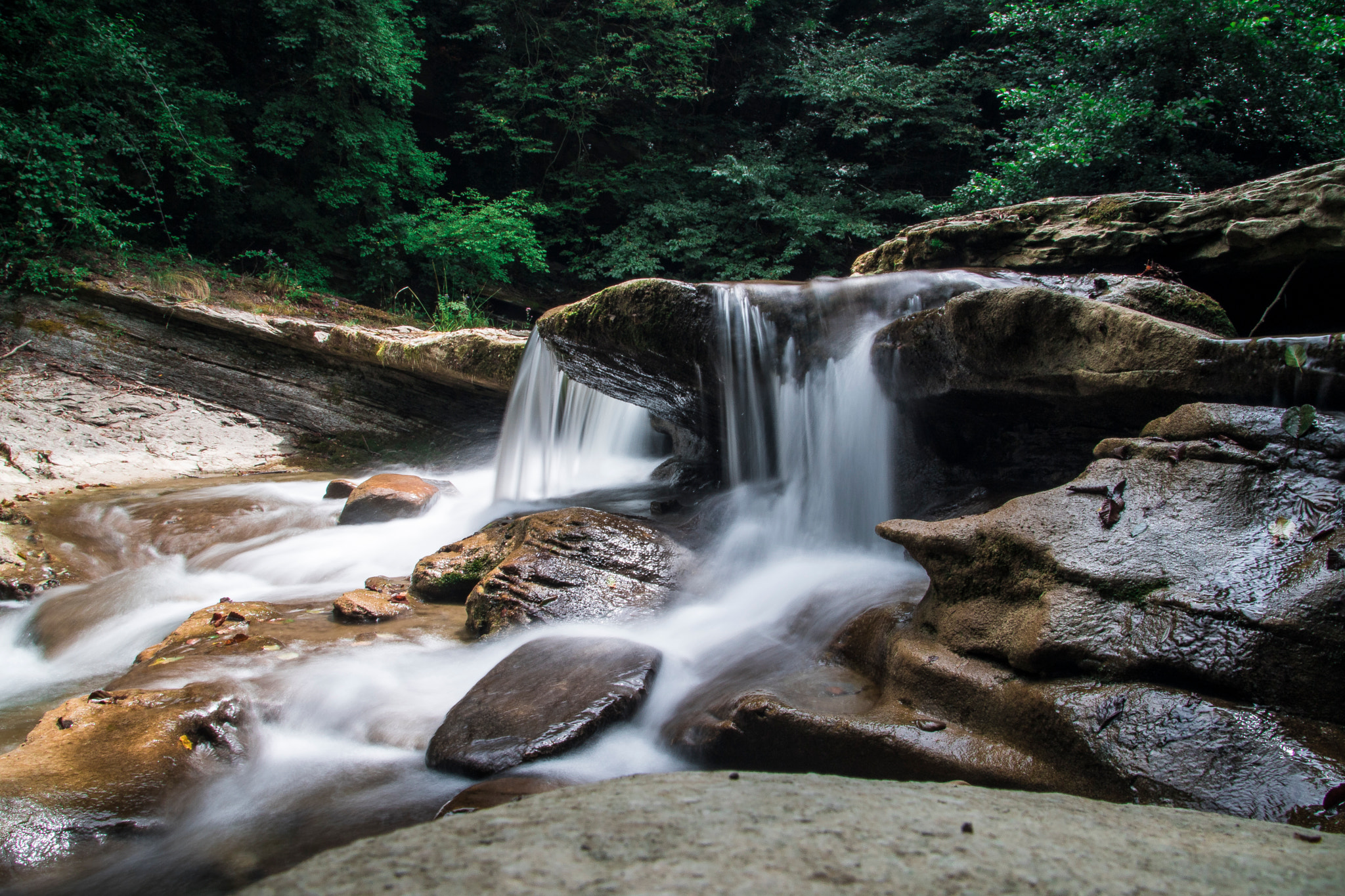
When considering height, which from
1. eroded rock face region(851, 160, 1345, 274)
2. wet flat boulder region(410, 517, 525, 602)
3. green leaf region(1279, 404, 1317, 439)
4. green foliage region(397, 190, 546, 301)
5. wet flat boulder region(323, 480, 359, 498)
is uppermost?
green foliage region(397, 190, 546, 301)

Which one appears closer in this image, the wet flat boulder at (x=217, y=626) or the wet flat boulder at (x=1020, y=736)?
the wet flat boulder at (x=1020, y=736)

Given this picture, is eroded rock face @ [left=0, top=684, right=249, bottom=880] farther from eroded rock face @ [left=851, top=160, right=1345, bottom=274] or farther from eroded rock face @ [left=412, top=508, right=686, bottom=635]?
eroded rock face @ [left=851, top=160, right=1345, bottom=274]

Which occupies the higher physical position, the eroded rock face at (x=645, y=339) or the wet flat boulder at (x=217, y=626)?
the eroded rock face at (x=645, y=339)

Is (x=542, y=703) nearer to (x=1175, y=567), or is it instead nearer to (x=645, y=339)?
(x=1175, y=567)

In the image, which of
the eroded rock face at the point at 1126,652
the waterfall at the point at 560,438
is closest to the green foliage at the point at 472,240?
the waterfall at the point at 560,438

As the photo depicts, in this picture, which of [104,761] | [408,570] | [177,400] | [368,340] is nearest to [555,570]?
[408,570]

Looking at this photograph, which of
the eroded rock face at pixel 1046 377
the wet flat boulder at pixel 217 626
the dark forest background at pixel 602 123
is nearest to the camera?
the eroded rock face at pixel 1046 377

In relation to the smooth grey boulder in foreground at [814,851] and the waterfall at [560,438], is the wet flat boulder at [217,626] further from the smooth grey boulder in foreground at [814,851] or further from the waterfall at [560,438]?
the smooth grey boulder in foreground at [814,851]

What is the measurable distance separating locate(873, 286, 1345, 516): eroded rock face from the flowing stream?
0.38 meters

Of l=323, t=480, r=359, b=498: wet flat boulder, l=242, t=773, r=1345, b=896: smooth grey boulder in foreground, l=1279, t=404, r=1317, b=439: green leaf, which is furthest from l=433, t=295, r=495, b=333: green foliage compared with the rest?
l=242, t=773, r=1345, b=896: smooth grey boulder in foreground

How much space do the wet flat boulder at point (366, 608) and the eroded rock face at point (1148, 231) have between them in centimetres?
559

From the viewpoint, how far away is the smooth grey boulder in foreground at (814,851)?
1084mm

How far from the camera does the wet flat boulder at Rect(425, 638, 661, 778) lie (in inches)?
110

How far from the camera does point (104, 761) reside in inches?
102
